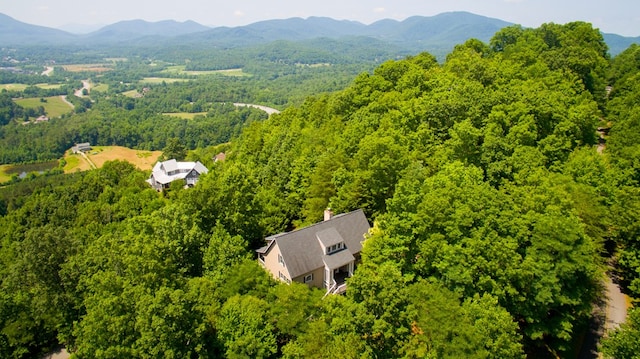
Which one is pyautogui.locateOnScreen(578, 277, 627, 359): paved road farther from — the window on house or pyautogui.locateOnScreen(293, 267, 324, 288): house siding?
the window on house

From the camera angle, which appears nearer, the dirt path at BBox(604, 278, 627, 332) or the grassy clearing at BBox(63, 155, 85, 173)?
the dirt path at BBox(604, 278, 627, 332)

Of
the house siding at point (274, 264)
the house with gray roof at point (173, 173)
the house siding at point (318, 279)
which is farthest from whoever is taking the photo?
the house with gray roof at point (173, 173)

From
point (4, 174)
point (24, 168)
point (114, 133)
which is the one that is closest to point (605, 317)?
point (4, 174)

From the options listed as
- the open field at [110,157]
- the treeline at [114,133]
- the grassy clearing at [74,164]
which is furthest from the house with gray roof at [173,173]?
the treeline at [114,133]

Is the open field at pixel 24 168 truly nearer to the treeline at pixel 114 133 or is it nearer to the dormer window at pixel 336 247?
the treeline at pixel 114 133

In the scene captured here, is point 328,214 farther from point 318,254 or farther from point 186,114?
point 186,114

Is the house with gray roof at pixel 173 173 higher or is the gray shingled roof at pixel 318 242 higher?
the gray shingled roof at pixel 318 242

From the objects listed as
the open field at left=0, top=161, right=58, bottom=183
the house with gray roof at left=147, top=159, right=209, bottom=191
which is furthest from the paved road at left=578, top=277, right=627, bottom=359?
the open field at left=0, top=161, right=58, bottom=183

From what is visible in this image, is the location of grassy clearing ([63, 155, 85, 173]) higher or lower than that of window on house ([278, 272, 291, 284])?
lower
